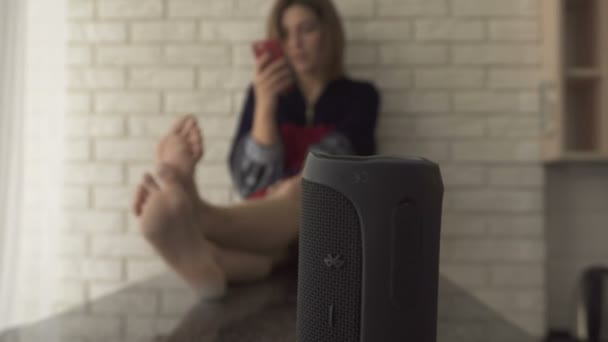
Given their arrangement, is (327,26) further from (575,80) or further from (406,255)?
(406,255)

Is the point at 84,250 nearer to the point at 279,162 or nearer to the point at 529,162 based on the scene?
the point at 279,162

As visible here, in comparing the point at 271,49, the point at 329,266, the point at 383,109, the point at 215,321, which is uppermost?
the point at 271,49

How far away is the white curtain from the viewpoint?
4.24ft

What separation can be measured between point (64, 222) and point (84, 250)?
0.33 feet

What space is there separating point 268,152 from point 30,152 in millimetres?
659

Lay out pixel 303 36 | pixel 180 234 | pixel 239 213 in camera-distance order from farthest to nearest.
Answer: pixel 303 36 → pixel 239 213 → pixel 180 234

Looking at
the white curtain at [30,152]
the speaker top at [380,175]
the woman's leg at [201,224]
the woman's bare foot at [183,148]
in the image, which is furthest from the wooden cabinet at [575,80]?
the white curtain at [30,152]

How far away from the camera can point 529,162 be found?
147 cm

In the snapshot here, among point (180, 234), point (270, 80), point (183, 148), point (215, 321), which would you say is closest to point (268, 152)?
point (270, 80)

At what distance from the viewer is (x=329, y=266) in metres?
0.34

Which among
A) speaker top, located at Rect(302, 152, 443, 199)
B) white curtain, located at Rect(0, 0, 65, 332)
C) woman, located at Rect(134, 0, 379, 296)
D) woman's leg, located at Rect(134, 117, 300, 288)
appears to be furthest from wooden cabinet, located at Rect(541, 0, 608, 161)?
white curtain, located at Rect(0, 0, 65, 332)

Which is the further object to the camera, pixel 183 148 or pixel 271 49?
pixel 271 49

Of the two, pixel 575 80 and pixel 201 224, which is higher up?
pixel 575 80

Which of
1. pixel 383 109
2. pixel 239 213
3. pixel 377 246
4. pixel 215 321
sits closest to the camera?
pixel 377 246
